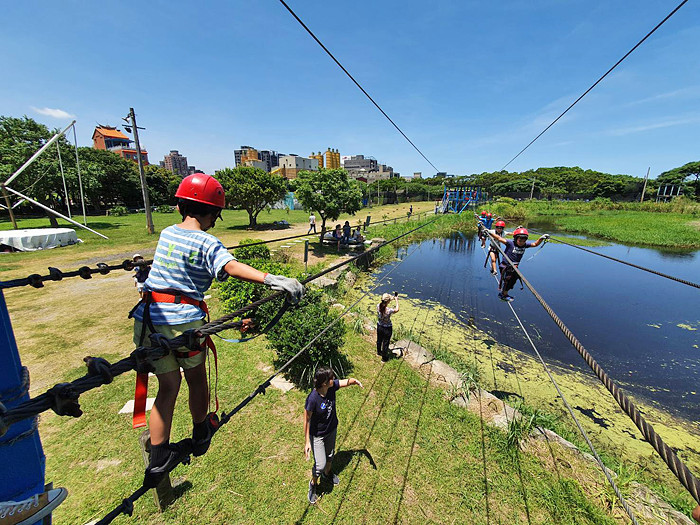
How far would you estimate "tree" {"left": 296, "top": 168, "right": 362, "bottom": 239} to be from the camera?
1672 centimetres

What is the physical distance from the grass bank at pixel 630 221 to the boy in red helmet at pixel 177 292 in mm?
38080

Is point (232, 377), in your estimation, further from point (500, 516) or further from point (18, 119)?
point (18, 119)

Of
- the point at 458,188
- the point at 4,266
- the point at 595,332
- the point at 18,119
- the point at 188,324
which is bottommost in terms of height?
the point at 595,332

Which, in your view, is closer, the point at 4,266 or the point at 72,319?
the point at 72,319

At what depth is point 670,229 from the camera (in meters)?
29.9

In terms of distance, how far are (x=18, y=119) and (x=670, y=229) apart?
202 feet

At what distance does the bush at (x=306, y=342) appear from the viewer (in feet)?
18.9

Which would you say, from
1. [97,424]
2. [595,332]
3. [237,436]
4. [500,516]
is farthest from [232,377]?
[595,332]

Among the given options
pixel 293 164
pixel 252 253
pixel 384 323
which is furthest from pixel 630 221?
pixel 293 164

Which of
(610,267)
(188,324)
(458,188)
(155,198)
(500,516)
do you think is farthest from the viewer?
(155,198)

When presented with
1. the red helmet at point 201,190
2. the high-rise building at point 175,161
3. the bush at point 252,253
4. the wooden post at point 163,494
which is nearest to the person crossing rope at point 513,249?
the red helmet at point 201,190

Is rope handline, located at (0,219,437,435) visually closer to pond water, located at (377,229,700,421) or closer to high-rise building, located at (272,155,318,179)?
pond water, located at (377,229,700,421)

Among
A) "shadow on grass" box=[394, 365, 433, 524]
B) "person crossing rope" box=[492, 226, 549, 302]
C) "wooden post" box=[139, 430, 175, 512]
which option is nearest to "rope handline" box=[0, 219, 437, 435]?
"wooden post" box=[139, 430, 175, 512]

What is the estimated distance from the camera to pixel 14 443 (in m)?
1.38
